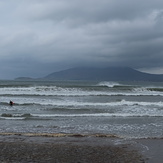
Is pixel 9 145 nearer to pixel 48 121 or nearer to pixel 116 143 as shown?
pixel 116 143

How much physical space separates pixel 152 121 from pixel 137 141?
5661mm

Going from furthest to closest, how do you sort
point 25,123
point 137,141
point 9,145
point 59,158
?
1. point 25,123
2. point 137,141
3. point 9,145
4. point 59,158

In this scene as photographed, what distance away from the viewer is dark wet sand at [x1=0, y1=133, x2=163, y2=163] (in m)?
8.12

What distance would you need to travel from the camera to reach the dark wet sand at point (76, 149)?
8.12 meters

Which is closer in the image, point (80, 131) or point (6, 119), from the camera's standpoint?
point (80, 131)

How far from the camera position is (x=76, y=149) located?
30.9 ft

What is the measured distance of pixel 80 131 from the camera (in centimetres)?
1321

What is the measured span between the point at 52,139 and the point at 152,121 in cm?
732

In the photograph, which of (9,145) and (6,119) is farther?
(6,119)

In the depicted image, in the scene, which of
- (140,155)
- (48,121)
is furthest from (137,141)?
(48,121)

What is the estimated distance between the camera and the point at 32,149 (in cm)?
940

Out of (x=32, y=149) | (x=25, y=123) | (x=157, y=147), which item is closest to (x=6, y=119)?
(x=25, y=123)

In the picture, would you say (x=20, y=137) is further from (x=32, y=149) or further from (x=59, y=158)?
(x=59, y=158)

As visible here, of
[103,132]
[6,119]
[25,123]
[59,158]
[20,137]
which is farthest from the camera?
[6,119]
